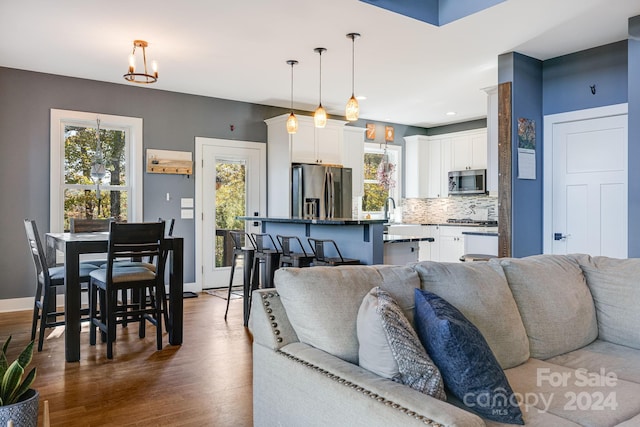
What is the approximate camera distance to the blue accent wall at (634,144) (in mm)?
3752

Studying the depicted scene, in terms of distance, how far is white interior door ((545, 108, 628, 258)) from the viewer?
4.26m

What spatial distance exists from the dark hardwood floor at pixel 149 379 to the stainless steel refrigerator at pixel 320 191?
8.04 feet

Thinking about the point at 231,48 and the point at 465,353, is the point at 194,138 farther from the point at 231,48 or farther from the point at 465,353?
the point at 465,353

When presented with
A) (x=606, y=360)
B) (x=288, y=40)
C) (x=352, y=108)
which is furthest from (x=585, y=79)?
(x=606, y=360)

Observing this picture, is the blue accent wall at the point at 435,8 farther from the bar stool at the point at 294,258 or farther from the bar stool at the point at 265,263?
the bar stool at the point at 265,263

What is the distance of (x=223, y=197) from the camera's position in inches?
257

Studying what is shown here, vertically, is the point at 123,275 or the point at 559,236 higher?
the point at 559,236

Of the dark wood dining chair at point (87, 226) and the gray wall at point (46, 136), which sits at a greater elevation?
the gray wall at point (46, 136)

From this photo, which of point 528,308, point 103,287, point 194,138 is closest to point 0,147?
point 194,138

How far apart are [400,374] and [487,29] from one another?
11.1ft

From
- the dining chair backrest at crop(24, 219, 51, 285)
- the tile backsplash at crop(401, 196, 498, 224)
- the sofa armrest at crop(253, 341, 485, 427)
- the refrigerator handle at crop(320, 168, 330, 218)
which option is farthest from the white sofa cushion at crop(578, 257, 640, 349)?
the tile backsplash at crop(401, 196, 498, 224)

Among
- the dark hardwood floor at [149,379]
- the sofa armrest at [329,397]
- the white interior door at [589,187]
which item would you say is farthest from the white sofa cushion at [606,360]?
the white interior door at [589,187]

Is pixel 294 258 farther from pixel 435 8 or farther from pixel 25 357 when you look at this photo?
pixel 25 357

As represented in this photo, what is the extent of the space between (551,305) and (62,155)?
16.9 feet
